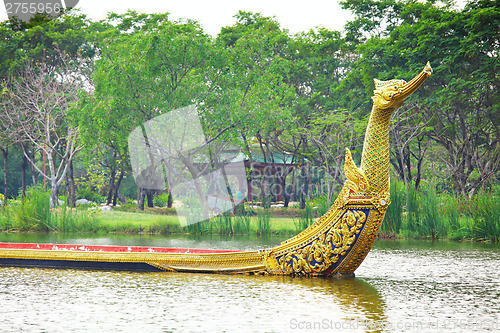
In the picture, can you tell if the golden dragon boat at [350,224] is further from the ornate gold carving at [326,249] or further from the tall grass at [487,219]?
the tall grass at [487,219]

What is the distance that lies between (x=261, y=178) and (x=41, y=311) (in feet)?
76.5

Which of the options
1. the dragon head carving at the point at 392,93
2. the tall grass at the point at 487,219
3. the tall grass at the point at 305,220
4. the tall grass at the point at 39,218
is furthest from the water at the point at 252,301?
the tall grass at the point at 39,218

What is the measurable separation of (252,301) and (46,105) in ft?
69.6

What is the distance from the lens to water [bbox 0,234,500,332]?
582 cm

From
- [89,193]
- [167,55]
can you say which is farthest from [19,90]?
[167,55]

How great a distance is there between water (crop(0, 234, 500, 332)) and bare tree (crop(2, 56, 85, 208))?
647 inches

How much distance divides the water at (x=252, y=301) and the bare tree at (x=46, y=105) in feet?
53.9

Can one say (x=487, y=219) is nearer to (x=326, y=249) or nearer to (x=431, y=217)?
(x=431, y=217)

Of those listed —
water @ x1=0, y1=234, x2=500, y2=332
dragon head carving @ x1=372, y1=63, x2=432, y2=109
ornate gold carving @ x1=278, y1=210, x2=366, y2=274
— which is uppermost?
dragon head carving @ x1=372, y1=63, x2=432, y2=109

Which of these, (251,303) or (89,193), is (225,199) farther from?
(251,303)

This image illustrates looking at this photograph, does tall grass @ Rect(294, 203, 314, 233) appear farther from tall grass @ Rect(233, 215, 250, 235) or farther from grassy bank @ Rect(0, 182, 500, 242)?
tall grass @ Rect(233, 215, 250, 235)

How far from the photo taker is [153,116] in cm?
2047

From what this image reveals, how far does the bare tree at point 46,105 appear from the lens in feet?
82.0

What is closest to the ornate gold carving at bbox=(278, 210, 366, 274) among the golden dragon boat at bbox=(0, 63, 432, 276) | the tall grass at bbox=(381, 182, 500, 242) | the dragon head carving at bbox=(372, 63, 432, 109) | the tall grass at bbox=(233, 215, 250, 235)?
the golden dragon boat at bbox=(0, 63, 432, 276)
